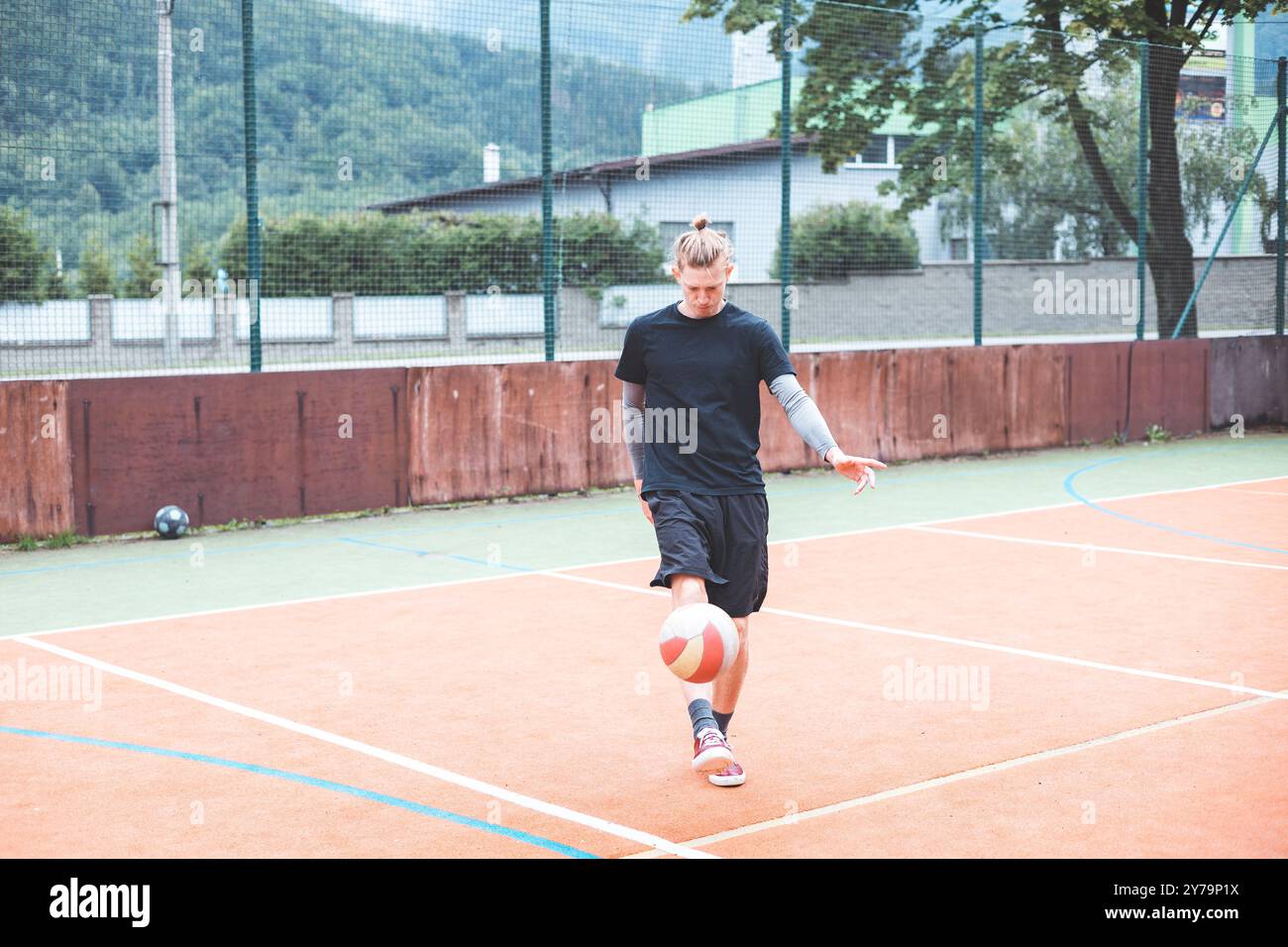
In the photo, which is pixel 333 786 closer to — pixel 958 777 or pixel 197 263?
pixel 958 777

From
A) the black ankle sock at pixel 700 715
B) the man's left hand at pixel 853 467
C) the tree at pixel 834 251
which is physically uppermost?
the tree at pixel 834 251

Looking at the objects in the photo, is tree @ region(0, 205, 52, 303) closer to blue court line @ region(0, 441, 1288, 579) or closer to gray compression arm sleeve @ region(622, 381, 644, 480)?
blue court line @ region(0, 441, 1288, 579)

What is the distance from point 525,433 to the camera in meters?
15.5

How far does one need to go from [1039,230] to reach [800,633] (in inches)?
1111

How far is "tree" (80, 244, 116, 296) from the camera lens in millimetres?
13543

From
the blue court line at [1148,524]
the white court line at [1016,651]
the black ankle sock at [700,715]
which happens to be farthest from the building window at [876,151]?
the black ankle sock at [700,715]

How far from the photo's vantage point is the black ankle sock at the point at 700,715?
6.09m

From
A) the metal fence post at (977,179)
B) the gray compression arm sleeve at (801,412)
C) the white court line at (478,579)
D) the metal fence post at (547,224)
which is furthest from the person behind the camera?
the metal fence post at (977,179)

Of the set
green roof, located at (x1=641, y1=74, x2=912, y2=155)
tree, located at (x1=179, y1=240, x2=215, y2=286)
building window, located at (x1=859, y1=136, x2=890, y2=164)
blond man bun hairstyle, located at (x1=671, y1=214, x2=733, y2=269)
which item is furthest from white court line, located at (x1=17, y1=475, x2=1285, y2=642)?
building window, located at (x1=859, y1=136, x2=890, y2=164)

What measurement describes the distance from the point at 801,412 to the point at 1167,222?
1873 centimetres

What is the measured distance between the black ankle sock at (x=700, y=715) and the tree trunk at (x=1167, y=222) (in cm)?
1839

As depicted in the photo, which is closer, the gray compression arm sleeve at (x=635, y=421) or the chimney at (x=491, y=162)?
the gray compression arm sleeve at (x=635, y=421)

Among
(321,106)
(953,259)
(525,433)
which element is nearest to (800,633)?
(525,433)

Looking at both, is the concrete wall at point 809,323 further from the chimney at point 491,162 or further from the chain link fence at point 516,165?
the chimney at point 491,162
